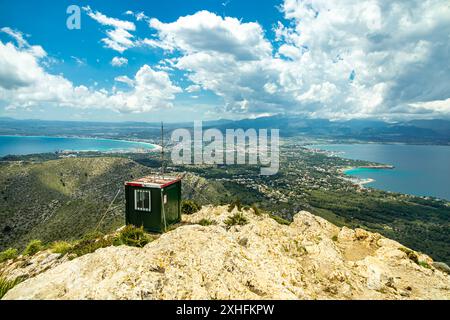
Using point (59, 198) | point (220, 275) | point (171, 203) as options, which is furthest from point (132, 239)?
point (59, 198)

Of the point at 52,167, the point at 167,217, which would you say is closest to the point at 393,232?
the point at 167,217

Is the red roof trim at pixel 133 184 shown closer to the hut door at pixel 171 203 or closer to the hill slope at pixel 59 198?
the hut door at pixel 171 203

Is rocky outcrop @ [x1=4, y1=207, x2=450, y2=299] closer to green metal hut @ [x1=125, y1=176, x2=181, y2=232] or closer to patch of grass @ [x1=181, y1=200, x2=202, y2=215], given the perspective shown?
green metal hut @ [x1=125, y1=176, x2=181, y2=232]

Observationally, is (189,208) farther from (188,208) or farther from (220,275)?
(220,275)

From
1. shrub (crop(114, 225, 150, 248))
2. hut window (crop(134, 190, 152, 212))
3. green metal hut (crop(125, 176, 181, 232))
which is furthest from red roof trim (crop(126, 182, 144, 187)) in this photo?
shrub (crop(114, 225, 150, 248))

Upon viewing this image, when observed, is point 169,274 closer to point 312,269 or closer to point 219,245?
point 219,245

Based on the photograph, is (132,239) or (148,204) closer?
(132,239)
